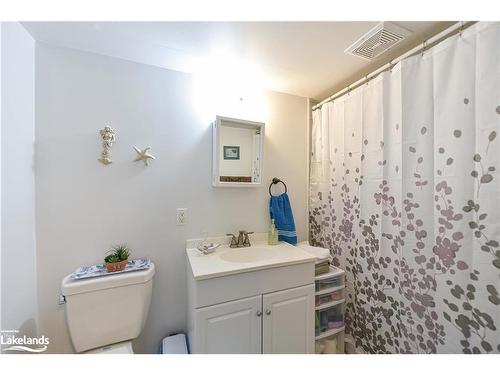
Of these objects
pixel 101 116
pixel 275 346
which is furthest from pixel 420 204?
pixel 101 116

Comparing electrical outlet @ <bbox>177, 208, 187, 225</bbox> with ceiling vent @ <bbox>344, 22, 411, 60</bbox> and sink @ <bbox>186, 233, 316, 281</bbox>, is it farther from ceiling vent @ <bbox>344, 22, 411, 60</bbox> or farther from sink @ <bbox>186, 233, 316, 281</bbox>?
ceiling vent @ <bbox>344, 22, 411, 60</bbox>

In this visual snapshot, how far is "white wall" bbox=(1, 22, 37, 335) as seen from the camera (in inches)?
33.3

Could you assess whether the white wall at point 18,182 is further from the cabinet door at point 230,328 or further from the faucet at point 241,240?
the faucet at point 241,240

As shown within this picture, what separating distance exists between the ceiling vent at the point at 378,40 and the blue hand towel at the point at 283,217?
1.07 metres

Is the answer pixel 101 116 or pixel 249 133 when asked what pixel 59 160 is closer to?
pixel 101 116

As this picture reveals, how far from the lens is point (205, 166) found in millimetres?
1425

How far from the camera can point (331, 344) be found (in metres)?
1.32

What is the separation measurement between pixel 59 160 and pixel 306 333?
1.80m

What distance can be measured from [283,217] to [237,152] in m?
0.65

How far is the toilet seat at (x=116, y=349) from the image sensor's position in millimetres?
968

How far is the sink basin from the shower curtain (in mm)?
608

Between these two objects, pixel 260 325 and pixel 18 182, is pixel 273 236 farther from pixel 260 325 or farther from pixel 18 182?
pixel 18 182

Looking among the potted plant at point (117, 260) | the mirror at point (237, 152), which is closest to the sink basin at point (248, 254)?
the mirror at point (237, 152)

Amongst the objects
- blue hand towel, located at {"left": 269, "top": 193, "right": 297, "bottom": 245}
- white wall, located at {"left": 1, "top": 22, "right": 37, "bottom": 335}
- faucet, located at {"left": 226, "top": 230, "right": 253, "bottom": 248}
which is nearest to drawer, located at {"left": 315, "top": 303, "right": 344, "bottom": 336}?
blue hand towel, located at {"left": 269, "top": 193, "right": 297, "bottom": 245}
